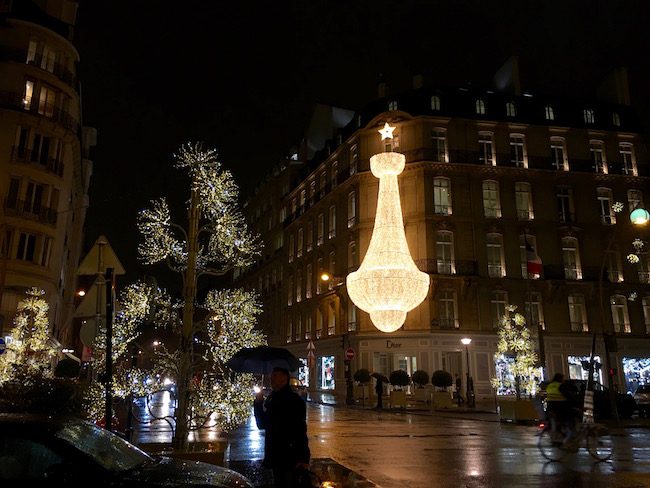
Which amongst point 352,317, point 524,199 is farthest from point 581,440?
point 524,199

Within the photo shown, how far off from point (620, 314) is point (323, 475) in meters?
38.3

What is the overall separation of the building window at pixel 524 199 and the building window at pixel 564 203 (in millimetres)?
2183

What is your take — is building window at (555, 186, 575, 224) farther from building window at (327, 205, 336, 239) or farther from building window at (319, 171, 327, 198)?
building window at (319, 171, 327, 198)

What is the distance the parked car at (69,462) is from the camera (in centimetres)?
413

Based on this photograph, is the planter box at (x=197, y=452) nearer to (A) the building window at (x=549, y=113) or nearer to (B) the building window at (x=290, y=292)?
(A) the building window at (x=549, y=113)

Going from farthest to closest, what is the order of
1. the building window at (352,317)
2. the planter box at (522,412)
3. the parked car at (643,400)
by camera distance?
the building window at (352,317) < the parked car at (643,400) < the planter box at (522,412)

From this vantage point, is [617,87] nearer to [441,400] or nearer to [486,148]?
[486,148]

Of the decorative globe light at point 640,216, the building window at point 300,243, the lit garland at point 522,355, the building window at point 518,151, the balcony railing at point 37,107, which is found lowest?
the lit garland at point 522,355

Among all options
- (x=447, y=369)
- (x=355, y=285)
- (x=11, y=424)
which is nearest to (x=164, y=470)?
(x=11, y=424)

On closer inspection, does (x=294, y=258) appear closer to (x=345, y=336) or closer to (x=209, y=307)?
(x=345, y=336)

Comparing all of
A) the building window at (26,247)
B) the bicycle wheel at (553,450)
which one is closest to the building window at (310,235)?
the building window at (26,247)

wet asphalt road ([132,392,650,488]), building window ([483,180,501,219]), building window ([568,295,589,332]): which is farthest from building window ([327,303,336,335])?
wet asphalt road ([132,392,650,488])

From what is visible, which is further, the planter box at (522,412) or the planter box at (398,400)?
the planter box at (398,400)

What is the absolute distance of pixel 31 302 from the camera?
2478 cm
